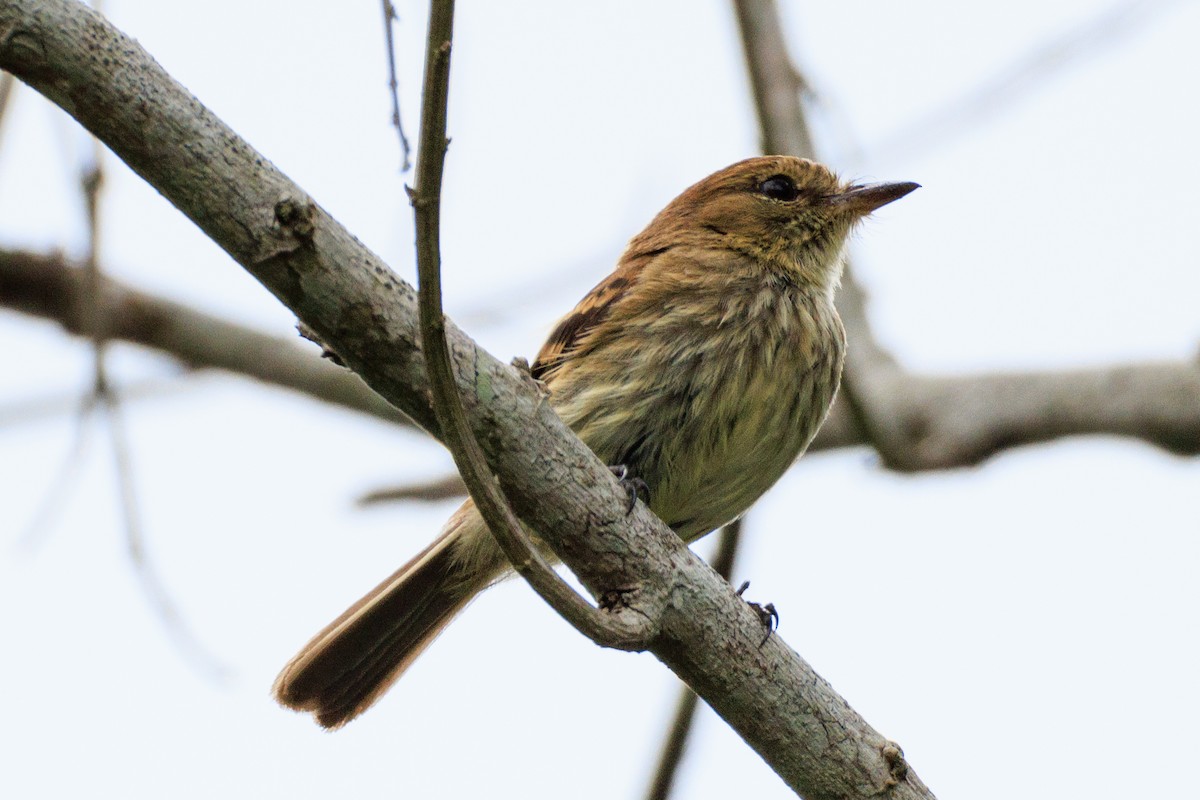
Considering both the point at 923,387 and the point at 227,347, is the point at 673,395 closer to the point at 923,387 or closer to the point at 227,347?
the point at 923,387

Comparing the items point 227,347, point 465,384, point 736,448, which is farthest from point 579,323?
point 227,347

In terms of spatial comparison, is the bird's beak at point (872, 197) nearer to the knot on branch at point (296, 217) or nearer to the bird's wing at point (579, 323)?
the bird's wing at point (579, 323)

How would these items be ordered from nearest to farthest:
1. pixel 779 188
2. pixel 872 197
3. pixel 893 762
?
pixel 893 762, pixel 872 197, pixel 779 188

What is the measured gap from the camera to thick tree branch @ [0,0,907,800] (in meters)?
2.53

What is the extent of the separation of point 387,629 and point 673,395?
129cm

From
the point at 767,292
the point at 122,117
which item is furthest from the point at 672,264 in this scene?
the point at 122,117

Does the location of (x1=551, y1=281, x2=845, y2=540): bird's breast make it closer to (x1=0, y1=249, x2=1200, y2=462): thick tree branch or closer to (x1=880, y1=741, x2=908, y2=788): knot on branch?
(x1=880, y1=741, x2=908, y2=788): knot on branch

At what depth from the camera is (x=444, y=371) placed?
2617mm

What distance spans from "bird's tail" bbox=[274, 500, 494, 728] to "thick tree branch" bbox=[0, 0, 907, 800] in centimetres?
136

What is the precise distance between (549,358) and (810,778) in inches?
72.3

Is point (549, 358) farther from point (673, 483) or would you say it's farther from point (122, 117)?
point (122, 117)

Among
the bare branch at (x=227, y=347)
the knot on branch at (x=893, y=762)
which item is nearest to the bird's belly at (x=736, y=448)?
the knot on branch at (x=893, y=762)

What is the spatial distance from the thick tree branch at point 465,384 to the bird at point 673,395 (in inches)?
26.9

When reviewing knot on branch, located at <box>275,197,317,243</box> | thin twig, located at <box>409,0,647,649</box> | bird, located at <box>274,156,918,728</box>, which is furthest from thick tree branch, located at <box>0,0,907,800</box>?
bird, located at <box>274,156,918,728</box>
